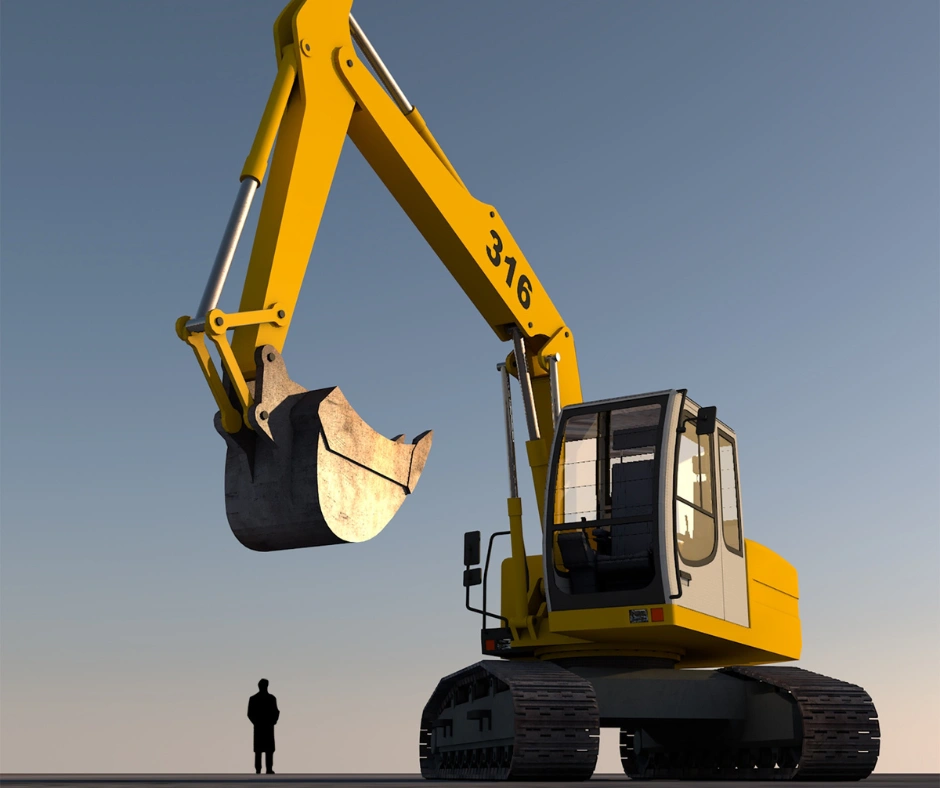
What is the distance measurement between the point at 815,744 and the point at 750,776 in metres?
1.15

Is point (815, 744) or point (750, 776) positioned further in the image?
point (750, 776)

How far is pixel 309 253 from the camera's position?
9328mm

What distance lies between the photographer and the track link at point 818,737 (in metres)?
11.2

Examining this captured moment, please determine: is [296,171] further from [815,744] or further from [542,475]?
[815,744]

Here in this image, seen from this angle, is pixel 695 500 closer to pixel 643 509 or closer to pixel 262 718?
pixel 643 509

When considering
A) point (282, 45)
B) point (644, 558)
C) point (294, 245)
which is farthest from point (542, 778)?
point (282, 45)

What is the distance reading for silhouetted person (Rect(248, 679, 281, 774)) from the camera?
15.0 metres

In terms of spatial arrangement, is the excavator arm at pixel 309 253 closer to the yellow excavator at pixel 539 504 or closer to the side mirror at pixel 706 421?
the yellow excavator at pixel 539 504

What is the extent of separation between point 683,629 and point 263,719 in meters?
6.68

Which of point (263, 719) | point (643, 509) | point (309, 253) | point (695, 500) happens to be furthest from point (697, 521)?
point (263, 719)

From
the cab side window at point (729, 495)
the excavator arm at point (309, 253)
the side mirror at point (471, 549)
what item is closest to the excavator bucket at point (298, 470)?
the excavator arm at point (309, 253)

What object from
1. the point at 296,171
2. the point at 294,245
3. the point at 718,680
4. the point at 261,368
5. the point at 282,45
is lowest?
the point at 718,680

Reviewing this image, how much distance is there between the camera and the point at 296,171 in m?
9.45

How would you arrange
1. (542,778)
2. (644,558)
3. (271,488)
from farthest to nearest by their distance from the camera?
(644,558)
(542,778)
(271,488)
